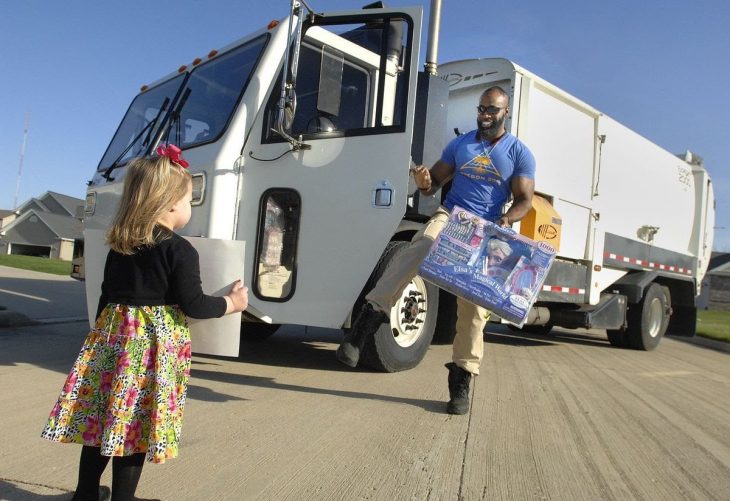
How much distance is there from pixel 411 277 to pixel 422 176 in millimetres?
621

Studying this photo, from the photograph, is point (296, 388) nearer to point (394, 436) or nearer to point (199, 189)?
point (394, 436)

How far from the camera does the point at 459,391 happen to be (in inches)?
140

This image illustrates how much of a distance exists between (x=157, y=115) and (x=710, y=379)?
6138 mm

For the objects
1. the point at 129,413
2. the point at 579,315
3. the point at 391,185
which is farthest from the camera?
the point at 579,315

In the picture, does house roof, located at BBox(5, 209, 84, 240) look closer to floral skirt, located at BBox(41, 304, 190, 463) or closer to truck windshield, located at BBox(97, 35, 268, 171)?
truck windshield, located at BBox(97, 35, 268, 171)

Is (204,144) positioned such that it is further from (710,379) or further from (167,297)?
(710,379)

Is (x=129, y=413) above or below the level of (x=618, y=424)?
above

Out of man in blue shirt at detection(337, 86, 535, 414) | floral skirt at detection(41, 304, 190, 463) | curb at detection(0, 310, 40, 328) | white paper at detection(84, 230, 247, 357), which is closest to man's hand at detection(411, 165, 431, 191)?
man in blue shirt at detection(337, 86, 535, 414)

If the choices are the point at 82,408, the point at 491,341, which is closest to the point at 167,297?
the point at 82,408

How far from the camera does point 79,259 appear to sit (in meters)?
5.36

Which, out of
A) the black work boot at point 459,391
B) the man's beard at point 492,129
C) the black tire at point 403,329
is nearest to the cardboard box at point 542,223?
the black tire at point 403,329

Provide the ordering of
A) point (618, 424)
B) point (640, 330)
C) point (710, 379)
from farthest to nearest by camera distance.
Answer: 1. point (640, 330)
2. point (710, 379)
3. point (618, 424)

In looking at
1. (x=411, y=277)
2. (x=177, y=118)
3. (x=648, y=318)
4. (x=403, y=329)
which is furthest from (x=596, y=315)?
(x=177, y=118)

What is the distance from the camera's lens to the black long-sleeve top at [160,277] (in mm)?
1974
